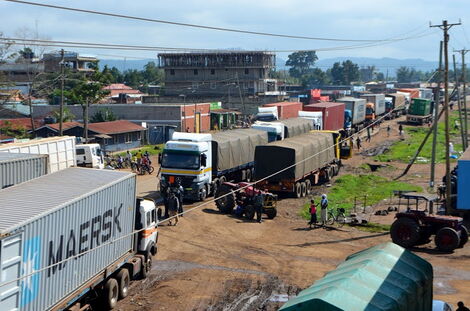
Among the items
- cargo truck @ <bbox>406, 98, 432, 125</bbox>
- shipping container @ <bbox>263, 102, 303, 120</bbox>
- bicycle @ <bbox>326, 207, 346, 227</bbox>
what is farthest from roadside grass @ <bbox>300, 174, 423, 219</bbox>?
cargo truck @ <bbox>406, 98, 432, 125</bbox>

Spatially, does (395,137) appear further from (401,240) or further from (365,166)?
(401,240)

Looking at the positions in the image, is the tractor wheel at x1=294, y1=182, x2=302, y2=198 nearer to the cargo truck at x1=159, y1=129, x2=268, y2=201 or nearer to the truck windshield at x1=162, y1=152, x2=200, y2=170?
the cargo truck at x1=159, y1=129, x2=268, y2=201

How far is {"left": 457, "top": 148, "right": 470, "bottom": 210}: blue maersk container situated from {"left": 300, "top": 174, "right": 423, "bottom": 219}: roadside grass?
18.2 ft

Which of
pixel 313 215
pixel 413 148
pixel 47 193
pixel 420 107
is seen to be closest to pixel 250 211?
pixel 313 215

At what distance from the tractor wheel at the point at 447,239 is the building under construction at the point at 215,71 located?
8462 cm

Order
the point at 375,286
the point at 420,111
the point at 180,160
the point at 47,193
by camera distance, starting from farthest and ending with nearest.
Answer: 1. the point at 420,111
2. the point at 180,160
3. the point at 47,193
4. the point at 375,286

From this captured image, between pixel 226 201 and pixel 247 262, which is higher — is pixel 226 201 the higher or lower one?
the higher one

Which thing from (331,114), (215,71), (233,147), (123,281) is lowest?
(123,281)

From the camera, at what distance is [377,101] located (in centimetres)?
8931

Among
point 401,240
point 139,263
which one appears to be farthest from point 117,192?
point 401,240

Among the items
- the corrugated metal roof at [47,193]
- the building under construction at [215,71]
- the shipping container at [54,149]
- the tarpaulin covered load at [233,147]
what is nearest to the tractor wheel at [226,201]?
the tarpaulin covered load at [233,147]

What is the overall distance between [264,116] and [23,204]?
41.4m

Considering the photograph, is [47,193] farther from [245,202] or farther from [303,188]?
[303,188]

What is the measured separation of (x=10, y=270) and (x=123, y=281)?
6.84 meters
